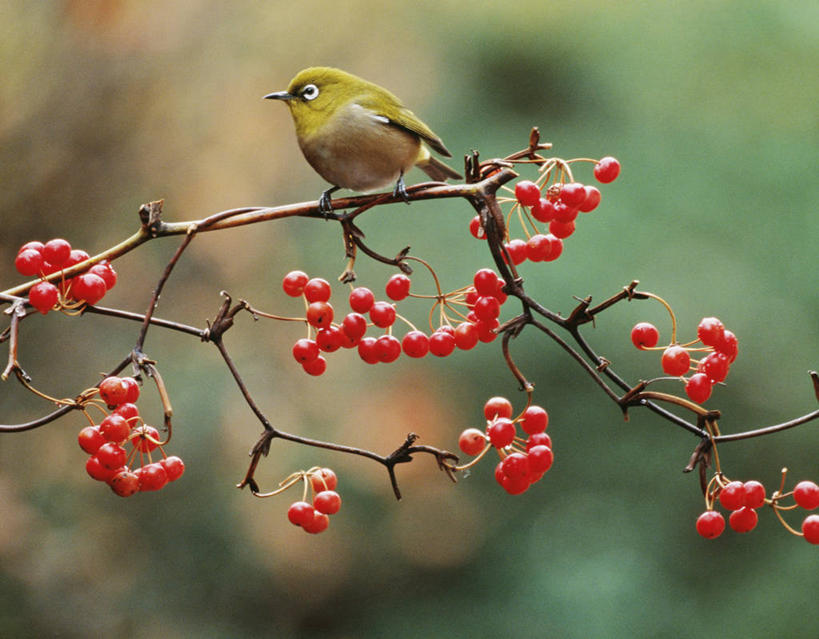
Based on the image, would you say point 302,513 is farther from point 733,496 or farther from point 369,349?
point 733,496

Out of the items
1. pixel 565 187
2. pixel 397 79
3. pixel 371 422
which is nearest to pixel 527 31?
pixel 397 79

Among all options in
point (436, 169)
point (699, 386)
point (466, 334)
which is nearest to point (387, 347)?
point (466, 334)

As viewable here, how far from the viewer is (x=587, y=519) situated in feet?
12.3

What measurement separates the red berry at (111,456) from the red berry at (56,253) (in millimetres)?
251

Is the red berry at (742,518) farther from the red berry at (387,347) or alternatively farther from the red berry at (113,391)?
the red berry at (113,391)

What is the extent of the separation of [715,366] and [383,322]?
0.49 m

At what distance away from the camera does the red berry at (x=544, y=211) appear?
4.50 feet

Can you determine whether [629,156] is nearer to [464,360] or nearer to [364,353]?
[464,360]

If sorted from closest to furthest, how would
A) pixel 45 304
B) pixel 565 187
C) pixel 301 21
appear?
pixel 45 304
pixel 565 187
pixel 301 21

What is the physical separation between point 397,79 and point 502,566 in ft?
7.44

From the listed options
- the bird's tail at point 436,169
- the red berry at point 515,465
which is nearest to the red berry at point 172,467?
the red berry at point 515,465

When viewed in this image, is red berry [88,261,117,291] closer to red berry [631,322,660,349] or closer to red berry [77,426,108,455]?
red berry [77,426,108,455]

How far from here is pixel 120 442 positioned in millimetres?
1189

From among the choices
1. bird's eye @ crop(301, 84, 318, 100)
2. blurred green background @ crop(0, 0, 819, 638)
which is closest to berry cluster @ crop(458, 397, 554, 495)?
bird's eye @ crop(301, 84, 318, 100)
